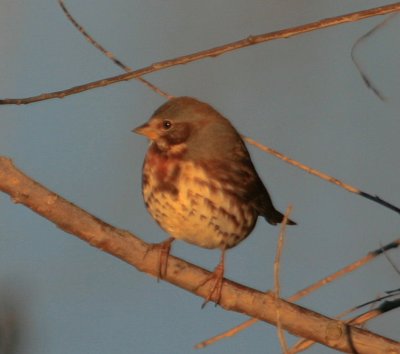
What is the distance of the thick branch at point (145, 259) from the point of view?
2.73 metres

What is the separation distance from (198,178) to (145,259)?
0.65 m

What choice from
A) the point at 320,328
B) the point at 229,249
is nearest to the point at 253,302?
the point at 320,328

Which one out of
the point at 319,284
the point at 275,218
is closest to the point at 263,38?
the point at 319,284

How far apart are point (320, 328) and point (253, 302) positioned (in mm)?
236

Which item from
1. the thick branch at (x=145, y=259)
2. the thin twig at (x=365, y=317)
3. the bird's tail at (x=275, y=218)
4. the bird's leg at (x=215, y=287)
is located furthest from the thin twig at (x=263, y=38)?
the bird's tail at (x=275, y=218)

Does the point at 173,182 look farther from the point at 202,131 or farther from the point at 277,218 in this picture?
the point at 277,218

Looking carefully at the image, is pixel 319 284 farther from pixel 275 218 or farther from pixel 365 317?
pixel 275 218

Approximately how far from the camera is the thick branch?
273 centimetres

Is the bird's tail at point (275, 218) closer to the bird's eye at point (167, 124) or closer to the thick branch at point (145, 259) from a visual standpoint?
the bird's eye at point (167, 124)

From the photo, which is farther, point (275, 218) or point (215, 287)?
point (275, 218)

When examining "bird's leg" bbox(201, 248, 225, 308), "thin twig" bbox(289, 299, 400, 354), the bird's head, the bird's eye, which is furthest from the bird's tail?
"thin twig" bbox(289, 299, 400, 354)

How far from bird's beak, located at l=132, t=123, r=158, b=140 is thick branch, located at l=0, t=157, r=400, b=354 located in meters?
0.69

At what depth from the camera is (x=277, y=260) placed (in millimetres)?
2262

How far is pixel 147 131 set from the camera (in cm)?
361
